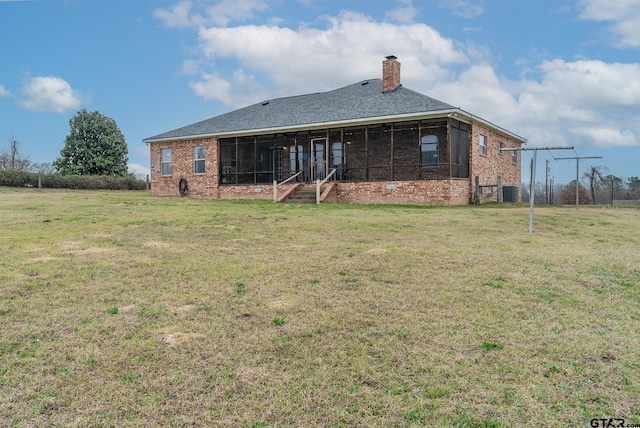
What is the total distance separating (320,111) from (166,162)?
961 cm

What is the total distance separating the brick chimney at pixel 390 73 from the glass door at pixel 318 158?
393 cm

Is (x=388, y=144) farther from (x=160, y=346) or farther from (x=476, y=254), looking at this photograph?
(x=160, y=346)

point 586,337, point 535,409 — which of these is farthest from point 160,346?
point 586,337

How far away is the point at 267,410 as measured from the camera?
10.7 ft

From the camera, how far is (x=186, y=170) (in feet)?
82.9

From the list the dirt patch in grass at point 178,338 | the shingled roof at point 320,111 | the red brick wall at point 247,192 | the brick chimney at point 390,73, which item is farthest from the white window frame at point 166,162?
the dirt patch in grass at point 178,338

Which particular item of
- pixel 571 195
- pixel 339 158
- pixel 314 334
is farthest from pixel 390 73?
pixel 314 334

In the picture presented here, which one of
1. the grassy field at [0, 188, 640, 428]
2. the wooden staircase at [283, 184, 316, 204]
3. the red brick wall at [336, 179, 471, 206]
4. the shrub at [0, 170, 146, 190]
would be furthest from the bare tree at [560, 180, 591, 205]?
the shrub at [0, 170, 146, 190]

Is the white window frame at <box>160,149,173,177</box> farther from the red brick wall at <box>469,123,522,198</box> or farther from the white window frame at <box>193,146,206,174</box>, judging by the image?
the red brick wall at <box>469,123,522,198</box>

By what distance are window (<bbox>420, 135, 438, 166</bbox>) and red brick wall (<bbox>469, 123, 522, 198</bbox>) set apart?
4.98 feet

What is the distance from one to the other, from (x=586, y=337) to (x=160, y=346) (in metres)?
4.07

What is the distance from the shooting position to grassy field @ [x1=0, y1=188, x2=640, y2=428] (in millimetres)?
3309

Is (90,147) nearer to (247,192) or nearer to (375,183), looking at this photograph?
(247,192)

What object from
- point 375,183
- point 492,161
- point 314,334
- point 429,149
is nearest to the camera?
point 314,334
